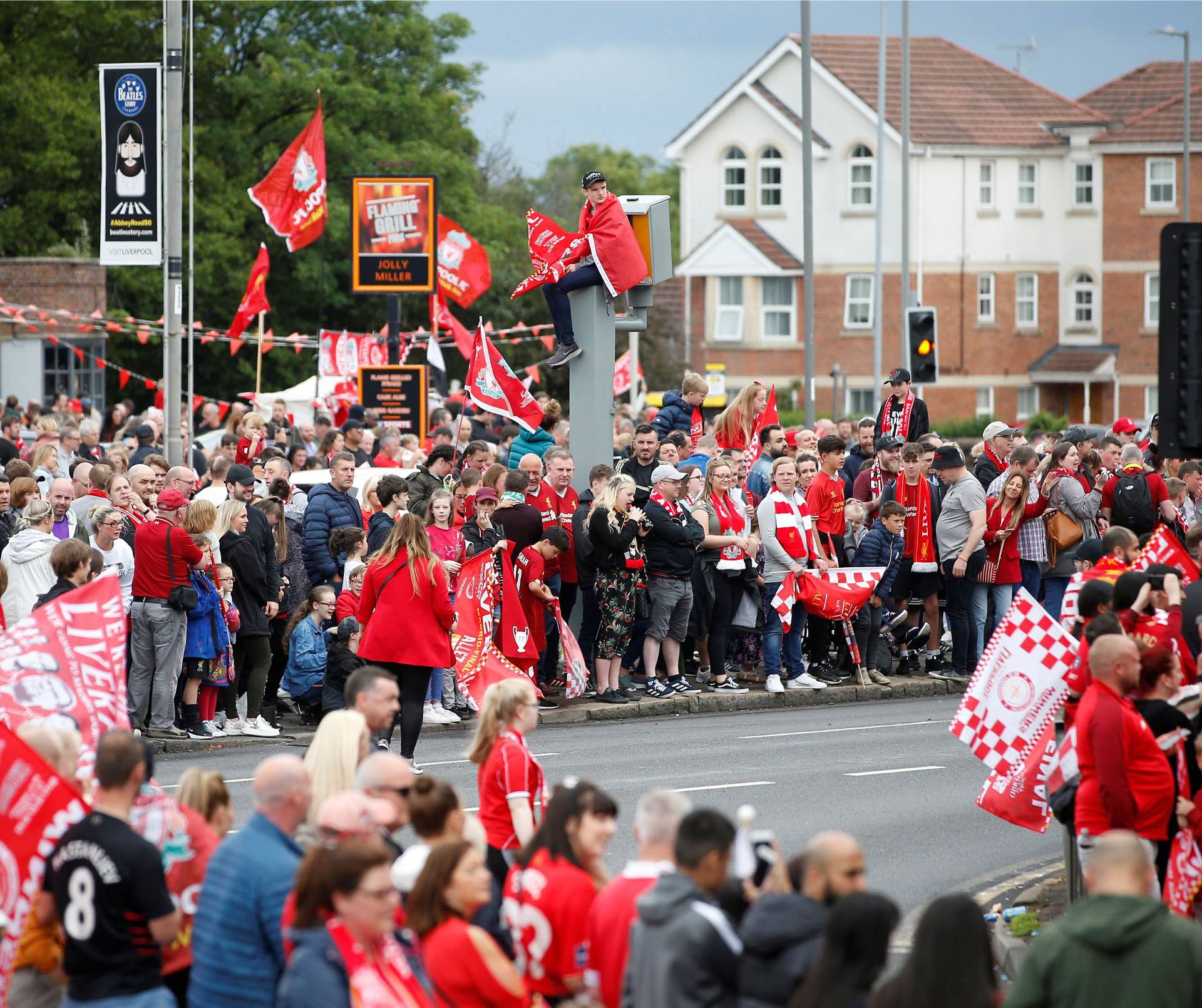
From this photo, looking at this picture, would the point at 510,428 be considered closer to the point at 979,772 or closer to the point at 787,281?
the point at 979,772

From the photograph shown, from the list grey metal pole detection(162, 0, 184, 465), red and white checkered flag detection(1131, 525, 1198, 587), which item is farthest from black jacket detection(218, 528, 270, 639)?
red and white checkered flag detection(1131, 525, 1198, 587)

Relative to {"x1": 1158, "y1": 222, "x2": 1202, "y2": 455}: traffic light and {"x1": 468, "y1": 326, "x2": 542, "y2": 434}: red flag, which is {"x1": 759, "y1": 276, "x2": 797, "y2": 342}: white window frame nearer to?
{"x1": 468, "y1": 326, "x2": 542, "y2": 434}: red flag

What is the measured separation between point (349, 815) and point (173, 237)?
15.6m

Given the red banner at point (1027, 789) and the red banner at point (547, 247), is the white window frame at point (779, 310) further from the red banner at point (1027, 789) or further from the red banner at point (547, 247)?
the red banner at point (1027, 789)

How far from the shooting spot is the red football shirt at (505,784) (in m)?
8.18

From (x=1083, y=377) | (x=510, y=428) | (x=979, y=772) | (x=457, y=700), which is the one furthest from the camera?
(x=1083, y=377)

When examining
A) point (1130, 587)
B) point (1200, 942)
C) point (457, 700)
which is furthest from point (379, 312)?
point (1200, 942)

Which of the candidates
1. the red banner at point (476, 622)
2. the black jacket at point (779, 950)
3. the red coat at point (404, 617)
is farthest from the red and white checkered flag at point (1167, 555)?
the black jacket at point (779, 950)

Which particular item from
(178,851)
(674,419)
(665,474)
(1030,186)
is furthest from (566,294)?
(1030,186)

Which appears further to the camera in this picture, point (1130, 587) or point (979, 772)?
point (979, 772)

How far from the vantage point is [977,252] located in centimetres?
6141

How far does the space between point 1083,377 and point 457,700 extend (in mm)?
48349

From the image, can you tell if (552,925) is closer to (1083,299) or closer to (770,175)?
(770,175)

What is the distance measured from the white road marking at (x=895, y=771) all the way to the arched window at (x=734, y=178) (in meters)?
48.9
